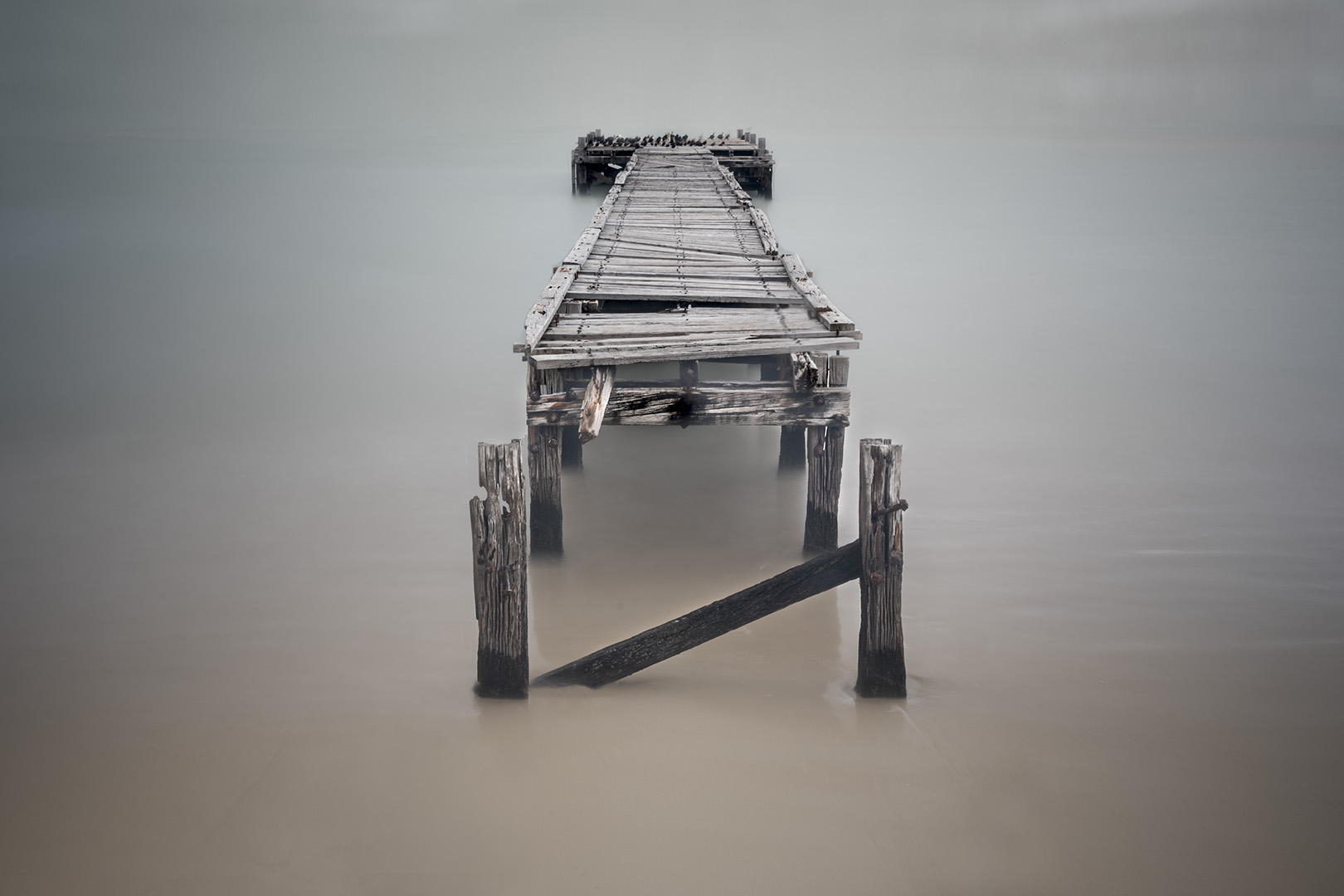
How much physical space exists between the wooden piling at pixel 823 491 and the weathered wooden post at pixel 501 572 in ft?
7.17

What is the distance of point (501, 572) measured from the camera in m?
3.79

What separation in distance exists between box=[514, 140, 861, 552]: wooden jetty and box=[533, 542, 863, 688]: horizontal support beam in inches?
35.7

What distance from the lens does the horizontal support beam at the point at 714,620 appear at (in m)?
3.88

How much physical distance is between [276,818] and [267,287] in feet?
41.4

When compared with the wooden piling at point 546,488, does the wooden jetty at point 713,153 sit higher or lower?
higher

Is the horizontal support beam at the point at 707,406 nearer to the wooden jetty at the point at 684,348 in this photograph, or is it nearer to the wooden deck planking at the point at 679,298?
the wooden jetty at the point at 684,348

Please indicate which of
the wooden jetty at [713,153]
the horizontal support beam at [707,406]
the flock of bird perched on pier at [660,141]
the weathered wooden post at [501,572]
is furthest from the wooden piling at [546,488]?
the flock of bird perched on pier at [660,141]

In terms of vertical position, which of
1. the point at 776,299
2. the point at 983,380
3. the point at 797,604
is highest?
the point at 776,299

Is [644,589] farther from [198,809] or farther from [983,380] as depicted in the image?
[983,380]

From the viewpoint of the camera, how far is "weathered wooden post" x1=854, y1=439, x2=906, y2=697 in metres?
3.75

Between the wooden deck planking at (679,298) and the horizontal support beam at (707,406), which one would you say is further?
the wooden deck planking at (679,298)

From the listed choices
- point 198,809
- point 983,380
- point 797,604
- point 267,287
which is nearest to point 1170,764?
point 797,604

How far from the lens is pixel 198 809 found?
136 inches

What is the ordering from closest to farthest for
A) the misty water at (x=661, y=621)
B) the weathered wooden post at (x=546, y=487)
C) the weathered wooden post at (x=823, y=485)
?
1. the misty water at (x=661, y=621)
2. the weathered wooden post at (x=546, y=487)
3. the weathered wooden post at (x=823, y=485)
